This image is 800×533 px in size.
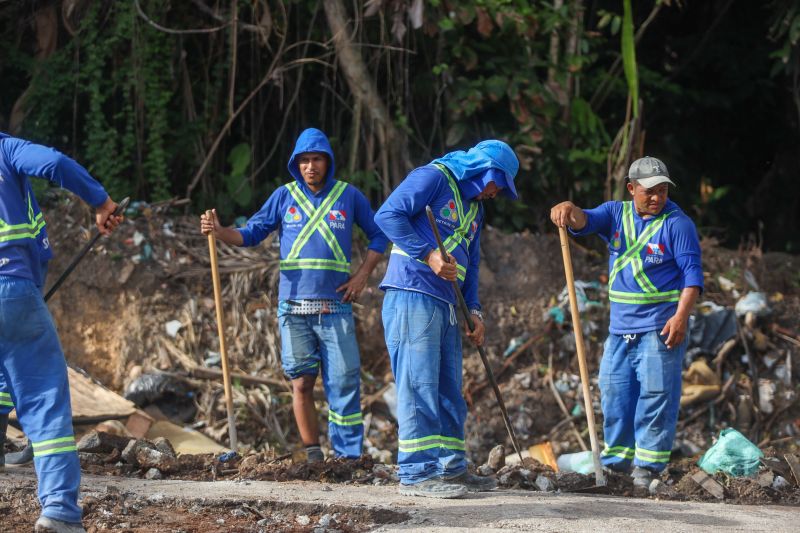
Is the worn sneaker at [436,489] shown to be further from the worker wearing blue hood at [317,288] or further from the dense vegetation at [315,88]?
the dense vegetation at [315,88]

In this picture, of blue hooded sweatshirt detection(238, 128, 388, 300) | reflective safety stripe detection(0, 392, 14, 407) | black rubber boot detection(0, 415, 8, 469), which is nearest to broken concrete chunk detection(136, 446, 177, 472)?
black rubber boot detection(0, 415, 8, 469)

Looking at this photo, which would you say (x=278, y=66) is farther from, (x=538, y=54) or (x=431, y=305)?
(x=431, y=305)

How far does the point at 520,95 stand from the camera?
10547 millimetres

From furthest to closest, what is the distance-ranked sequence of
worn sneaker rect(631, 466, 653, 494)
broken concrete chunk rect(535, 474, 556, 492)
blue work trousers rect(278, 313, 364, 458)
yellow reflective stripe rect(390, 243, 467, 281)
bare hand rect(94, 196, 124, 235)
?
blue work trousers rect(278, 313, 364, 458), worn sneaker rect(631, 466, 653, 494), broken concrete chunk rect(535, 474, 556, 492), yellow reflective stripe rect(390, 243, 467, 281), bare hand rect(94, 196, 124, 235)

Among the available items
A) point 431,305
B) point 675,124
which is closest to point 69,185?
point 431,305

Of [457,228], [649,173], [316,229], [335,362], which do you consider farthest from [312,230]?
[649,173]

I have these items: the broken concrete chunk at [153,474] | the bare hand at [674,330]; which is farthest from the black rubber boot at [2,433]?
the bare hand at [674,330]

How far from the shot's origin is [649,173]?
668 centimetres

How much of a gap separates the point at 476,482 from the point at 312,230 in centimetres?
195

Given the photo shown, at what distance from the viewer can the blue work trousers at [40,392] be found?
457 centimetres

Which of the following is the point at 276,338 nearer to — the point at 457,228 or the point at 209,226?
the point at 209,226

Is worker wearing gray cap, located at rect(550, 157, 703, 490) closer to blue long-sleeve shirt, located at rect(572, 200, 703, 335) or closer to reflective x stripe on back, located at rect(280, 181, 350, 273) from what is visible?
blue long-sleeve shirt, located at rect(572, 200, 703, 335)

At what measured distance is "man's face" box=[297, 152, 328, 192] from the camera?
6.98 metres

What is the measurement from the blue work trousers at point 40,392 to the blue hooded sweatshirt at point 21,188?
0.12 meters
